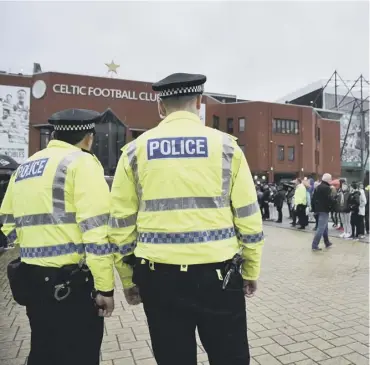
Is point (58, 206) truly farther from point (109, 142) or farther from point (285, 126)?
point (285, 126)

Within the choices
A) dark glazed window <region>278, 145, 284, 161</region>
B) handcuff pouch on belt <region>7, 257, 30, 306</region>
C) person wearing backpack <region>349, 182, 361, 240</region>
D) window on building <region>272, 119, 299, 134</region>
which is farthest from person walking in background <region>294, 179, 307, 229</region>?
window on building <region>272, 119, 299, 134</region>

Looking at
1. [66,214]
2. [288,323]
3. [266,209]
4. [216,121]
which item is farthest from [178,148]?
[216,121]

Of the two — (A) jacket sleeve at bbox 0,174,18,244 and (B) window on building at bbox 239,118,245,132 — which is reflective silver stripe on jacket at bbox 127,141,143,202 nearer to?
(A) jacket sleeve at bbox 0,174,18,244

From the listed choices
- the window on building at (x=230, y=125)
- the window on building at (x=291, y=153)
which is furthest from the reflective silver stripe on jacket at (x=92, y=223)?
the window on building at (x=291, y=153)

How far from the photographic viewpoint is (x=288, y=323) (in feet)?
13.6

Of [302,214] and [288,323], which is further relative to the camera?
[302,214]

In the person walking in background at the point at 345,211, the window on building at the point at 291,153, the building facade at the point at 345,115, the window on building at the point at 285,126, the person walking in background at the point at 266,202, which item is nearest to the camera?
the person walking in background at the point at 345,211

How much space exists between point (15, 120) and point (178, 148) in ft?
94.1

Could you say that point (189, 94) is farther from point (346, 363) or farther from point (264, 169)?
point (264, 169)

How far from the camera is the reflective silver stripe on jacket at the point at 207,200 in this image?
1943mm

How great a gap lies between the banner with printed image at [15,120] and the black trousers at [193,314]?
1103 inches

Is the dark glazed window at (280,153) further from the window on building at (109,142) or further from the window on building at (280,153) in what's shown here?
the window on building at (109,142)

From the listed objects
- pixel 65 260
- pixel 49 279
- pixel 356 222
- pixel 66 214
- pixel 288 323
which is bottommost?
pixel 288 323

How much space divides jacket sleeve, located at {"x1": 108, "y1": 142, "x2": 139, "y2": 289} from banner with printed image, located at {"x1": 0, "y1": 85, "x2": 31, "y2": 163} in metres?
27.7
